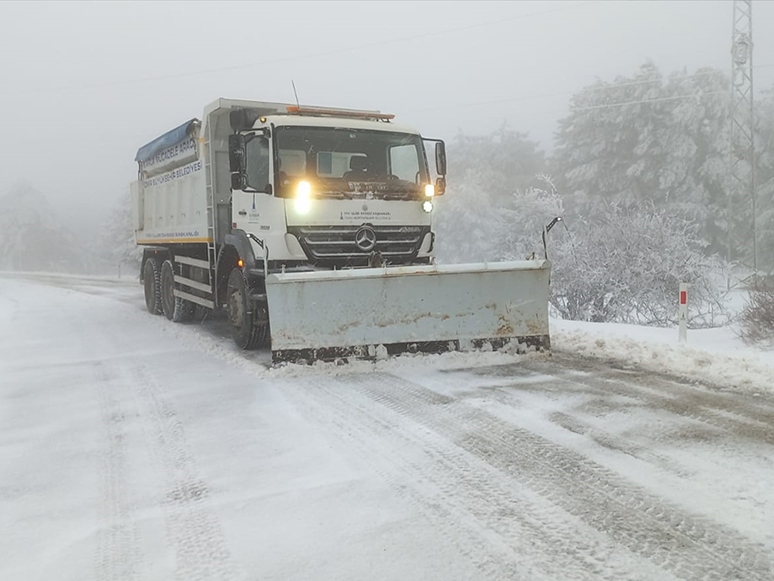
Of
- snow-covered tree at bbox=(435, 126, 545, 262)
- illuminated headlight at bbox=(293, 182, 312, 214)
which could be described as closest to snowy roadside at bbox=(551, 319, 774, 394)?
illuminated headlight at bbox=(293, 182, 312, 214)

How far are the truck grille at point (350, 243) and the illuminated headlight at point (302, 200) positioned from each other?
199mm

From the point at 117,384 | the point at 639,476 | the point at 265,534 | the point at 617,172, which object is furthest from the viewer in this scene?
the point at 617,172

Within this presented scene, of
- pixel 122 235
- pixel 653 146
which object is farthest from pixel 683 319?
pixel 122 235

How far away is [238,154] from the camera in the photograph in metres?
7.15

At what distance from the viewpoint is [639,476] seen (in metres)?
3.40

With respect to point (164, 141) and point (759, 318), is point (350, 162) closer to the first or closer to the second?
point (164, 141)

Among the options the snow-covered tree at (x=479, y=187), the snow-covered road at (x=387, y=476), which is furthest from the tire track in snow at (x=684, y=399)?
the snow-covered tree at (x=479, y=187)

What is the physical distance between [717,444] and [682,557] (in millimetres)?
1562

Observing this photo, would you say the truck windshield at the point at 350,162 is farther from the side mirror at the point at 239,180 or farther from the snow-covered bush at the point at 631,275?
the snow-covered bush at the point at 631,275

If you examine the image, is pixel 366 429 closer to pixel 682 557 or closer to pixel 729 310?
pixel 682 557

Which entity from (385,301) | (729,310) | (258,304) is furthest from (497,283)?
(729,310)

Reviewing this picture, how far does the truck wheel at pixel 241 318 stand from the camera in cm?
733

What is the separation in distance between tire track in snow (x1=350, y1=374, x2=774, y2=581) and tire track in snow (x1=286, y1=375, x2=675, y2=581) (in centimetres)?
10

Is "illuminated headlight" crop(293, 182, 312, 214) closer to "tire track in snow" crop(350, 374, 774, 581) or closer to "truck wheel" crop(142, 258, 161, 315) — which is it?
"tire track in snow" crop(350, 374, 774, 581)
